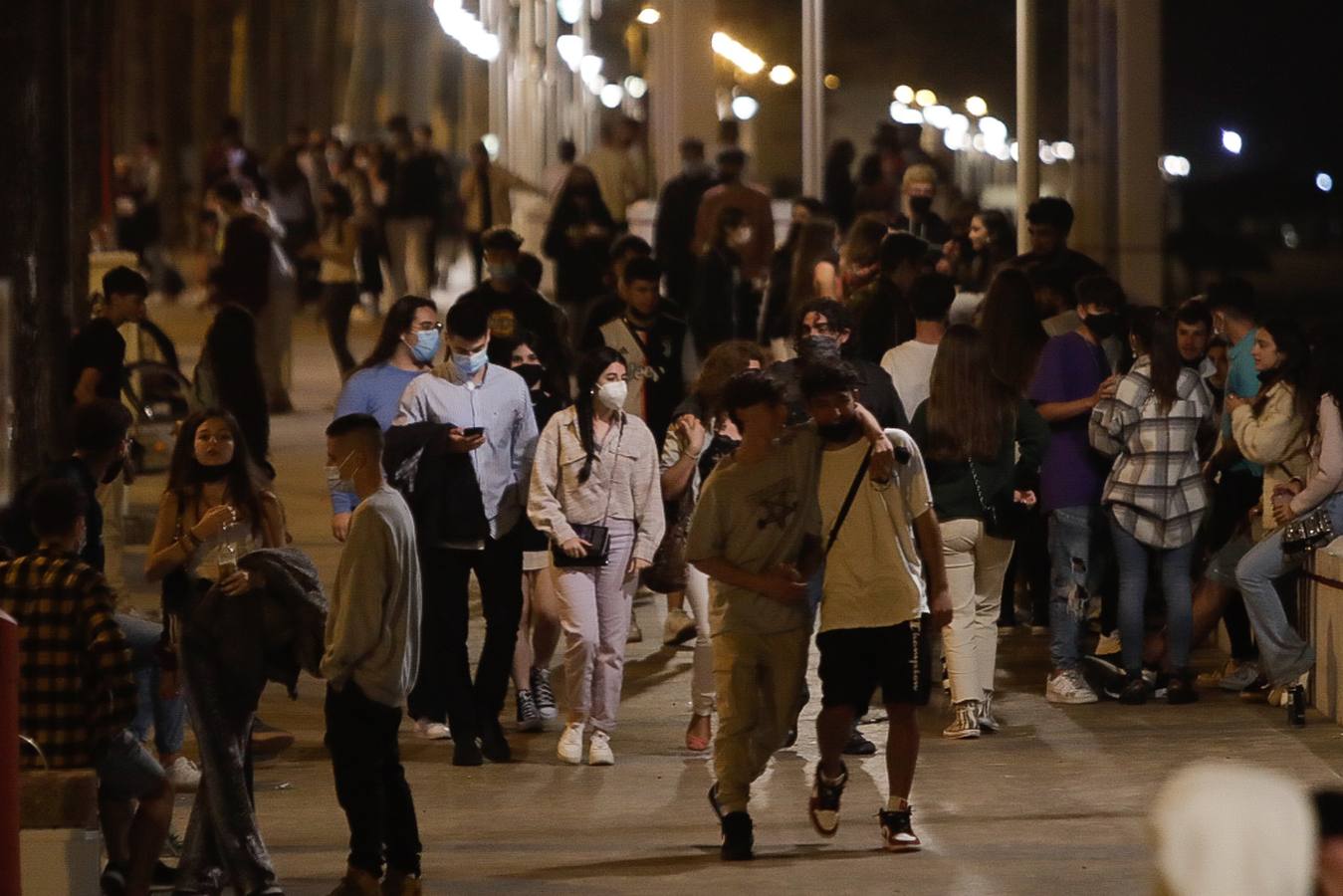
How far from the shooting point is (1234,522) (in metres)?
11.7

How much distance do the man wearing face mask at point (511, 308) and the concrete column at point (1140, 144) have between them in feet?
28.2

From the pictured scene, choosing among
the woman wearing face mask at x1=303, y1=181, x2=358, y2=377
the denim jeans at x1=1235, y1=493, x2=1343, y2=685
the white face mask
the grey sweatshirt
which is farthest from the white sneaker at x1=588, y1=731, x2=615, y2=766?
the woman wearing face mask at x1=303, y1=181, x2=358, y2=377

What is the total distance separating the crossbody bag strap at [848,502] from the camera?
877 cm

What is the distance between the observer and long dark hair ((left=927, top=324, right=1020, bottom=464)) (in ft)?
34.0

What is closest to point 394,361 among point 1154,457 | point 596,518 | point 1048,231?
point 596,518

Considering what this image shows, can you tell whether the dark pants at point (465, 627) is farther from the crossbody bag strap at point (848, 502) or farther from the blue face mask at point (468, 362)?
the crossbody bag strap at point (848, 502)

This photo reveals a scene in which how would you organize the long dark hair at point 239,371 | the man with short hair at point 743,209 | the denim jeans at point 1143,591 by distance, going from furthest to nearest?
the man with short hair at point 743,209 → the long dark hair at point 239,371 → the denim jeans at point 1143,591

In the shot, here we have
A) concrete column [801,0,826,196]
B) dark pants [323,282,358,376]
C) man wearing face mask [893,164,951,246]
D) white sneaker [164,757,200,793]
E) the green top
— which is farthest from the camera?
concrete column [801,0,826,196]

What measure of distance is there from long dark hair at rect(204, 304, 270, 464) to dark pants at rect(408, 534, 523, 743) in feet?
6.18

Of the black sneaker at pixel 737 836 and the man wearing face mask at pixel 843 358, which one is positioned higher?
the man wearing face mask at pixel 843 358

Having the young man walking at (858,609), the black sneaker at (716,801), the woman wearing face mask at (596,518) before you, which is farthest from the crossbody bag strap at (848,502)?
the woman wearing face mask at (596,518)

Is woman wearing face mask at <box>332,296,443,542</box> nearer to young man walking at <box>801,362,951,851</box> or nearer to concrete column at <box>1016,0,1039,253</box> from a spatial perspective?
young man walking at <box>801,362,951,851</box>

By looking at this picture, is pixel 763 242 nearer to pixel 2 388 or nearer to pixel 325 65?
pixel 2 388

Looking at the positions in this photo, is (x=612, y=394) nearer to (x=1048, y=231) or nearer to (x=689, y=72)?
(x=1048, y=231)
